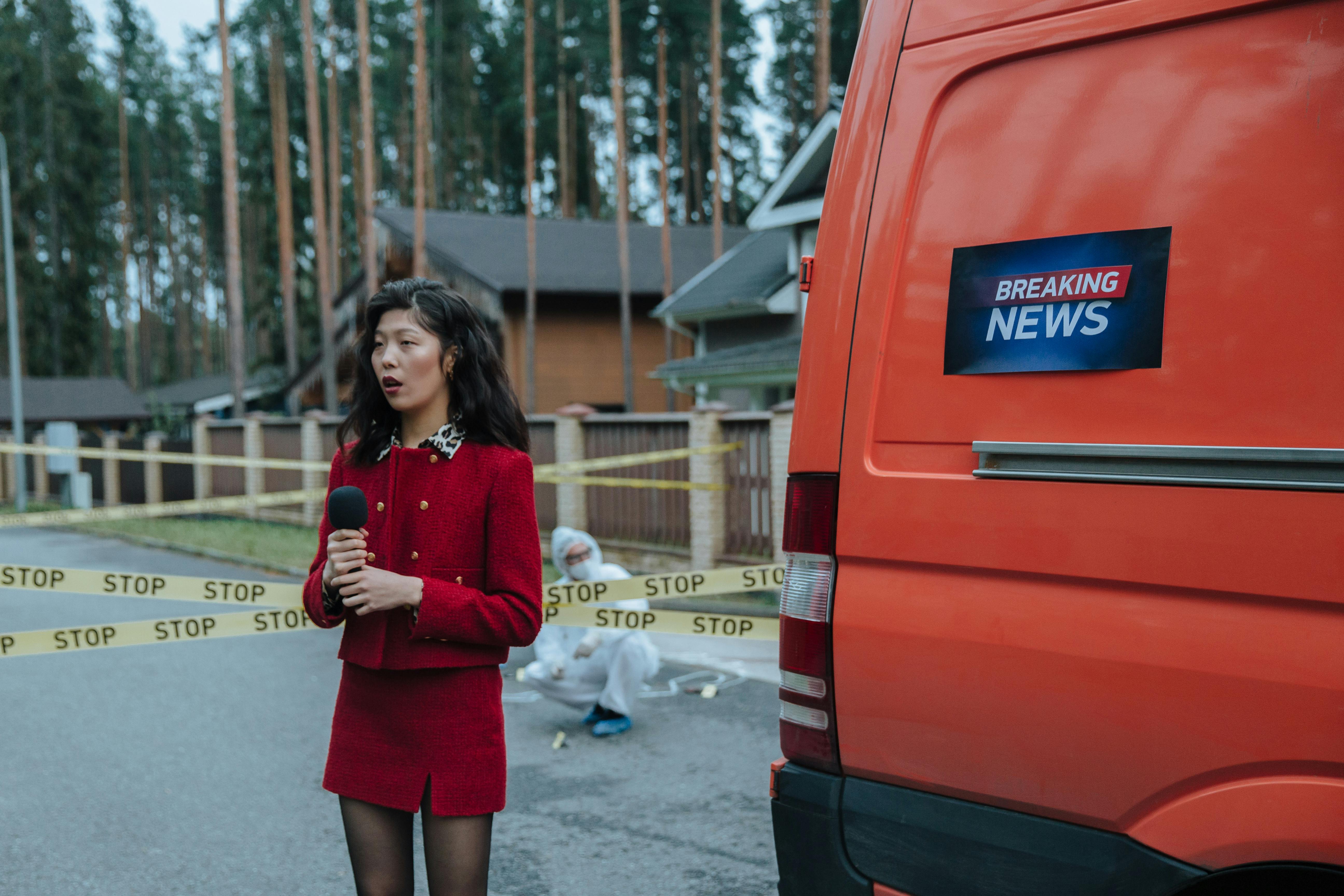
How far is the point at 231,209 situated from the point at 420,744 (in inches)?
1002

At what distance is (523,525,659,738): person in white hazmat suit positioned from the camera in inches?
234

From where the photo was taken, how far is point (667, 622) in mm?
4555

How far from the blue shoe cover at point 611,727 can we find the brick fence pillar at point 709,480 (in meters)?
5.26

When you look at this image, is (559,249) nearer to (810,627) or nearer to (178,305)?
(810,627)

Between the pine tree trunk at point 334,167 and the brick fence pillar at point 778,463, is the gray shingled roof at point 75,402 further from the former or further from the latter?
the brick fence pillar at point 778,463

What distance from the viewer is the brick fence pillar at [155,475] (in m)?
24.8

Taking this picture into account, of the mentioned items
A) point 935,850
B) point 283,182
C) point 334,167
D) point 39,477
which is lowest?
point 39,477

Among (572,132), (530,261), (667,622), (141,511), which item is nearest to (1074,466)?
(667,622)

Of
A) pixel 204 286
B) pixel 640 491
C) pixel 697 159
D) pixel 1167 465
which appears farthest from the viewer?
pixel 204 286

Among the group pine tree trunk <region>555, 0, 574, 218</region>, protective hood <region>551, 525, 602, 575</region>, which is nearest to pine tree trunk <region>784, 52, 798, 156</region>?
pine tree trunk <region>555, 0, 574, 218</region>

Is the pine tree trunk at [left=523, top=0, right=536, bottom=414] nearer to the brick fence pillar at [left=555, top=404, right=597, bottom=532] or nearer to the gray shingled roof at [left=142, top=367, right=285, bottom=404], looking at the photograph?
the brick fence pillar at [left=555, top=404, right=597, bottom=532]

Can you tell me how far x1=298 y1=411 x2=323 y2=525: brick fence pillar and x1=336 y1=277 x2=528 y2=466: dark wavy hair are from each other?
1727 cm

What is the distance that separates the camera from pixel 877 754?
2.15 m

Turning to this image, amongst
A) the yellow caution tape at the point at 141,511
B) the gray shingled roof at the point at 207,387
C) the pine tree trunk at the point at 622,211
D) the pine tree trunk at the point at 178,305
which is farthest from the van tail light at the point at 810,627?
the pine tree trunk at the point at 178,305
